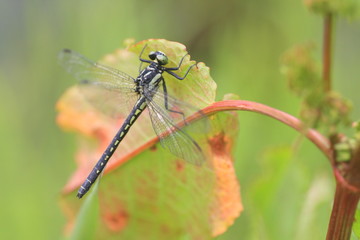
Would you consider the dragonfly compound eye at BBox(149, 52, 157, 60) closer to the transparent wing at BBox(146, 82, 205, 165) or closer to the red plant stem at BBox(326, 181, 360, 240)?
the transparent wing at BBox(146, 82, 205, 165)

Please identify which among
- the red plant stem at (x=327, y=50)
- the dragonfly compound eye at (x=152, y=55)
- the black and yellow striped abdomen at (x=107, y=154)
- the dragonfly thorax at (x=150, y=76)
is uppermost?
the red plant stem at (x=327, y=50)

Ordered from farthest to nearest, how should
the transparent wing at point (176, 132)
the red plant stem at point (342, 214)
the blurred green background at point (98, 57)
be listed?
the blurred green background at point (98, 57)
the transparent wing at point (176, 132)
the red plant stem at point (342, 214)

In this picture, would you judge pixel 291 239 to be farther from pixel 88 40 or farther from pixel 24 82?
pixel 24 82

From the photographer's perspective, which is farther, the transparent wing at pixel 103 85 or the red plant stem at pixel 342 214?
the transparent wing at pixel 103 85

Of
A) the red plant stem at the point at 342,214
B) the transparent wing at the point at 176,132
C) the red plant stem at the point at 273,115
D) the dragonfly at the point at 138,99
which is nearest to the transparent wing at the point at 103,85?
the dragonfly at the point at 138,99

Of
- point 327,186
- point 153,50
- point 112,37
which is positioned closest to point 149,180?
point 153,50

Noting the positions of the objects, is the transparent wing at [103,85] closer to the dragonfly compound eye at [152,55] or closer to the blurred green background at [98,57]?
the dragonfly compound eye at [152,55]

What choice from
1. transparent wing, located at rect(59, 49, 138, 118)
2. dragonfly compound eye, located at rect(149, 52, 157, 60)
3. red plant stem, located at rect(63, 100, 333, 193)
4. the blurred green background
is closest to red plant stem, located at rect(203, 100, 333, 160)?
red plant stem, located at rect(63, 100, 333, 193)
